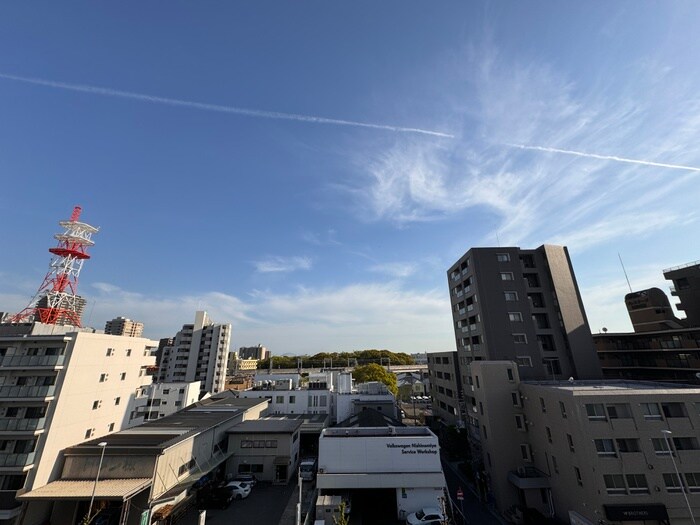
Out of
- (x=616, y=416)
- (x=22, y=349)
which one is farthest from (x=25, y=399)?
(x=616, y=416)

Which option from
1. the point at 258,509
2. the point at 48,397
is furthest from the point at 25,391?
the point at 258,509

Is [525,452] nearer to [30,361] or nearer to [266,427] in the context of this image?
[266,427]

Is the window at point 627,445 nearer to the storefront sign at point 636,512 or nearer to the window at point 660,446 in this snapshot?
the window at point 660,446

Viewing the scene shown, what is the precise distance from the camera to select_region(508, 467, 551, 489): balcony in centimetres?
2772

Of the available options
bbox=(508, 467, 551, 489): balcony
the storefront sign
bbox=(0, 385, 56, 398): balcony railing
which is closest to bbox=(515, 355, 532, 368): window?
bbox=(508, 467, 551, 489): balcony

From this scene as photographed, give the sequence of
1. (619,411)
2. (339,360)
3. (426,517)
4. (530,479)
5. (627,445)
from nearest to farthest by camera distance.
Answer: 1. (627,445)
2. (619,411)
3. (426,517)
4. (530,479)
5. (339,360)

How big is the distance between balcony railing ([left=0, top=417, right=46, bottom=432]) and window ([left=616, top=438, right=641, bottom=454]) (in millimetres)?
49165

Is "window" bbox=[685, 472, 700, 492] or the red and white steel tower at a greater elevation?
the red and white steel tower

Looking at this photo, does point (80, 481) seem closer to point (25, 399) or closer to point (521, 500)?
point (25, 399)

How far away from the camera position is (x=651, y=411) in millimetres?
23812

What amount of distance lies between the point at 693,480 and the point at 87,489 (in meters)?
47.3

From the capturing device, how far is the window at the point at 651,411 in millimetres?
23625

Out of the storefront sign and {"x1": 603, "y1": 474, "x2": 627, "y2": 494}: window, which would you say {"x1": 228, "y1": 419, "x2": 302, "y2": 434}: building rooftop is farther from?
{"x1": 603, "y1": 474, "x2": 627, "y2": 494}: window

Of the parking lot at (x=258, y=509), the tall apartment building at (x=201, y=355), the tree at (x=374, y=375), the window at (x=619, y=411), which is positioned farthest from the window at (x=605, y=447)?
the tall apartment building at (x=201, y=355)
